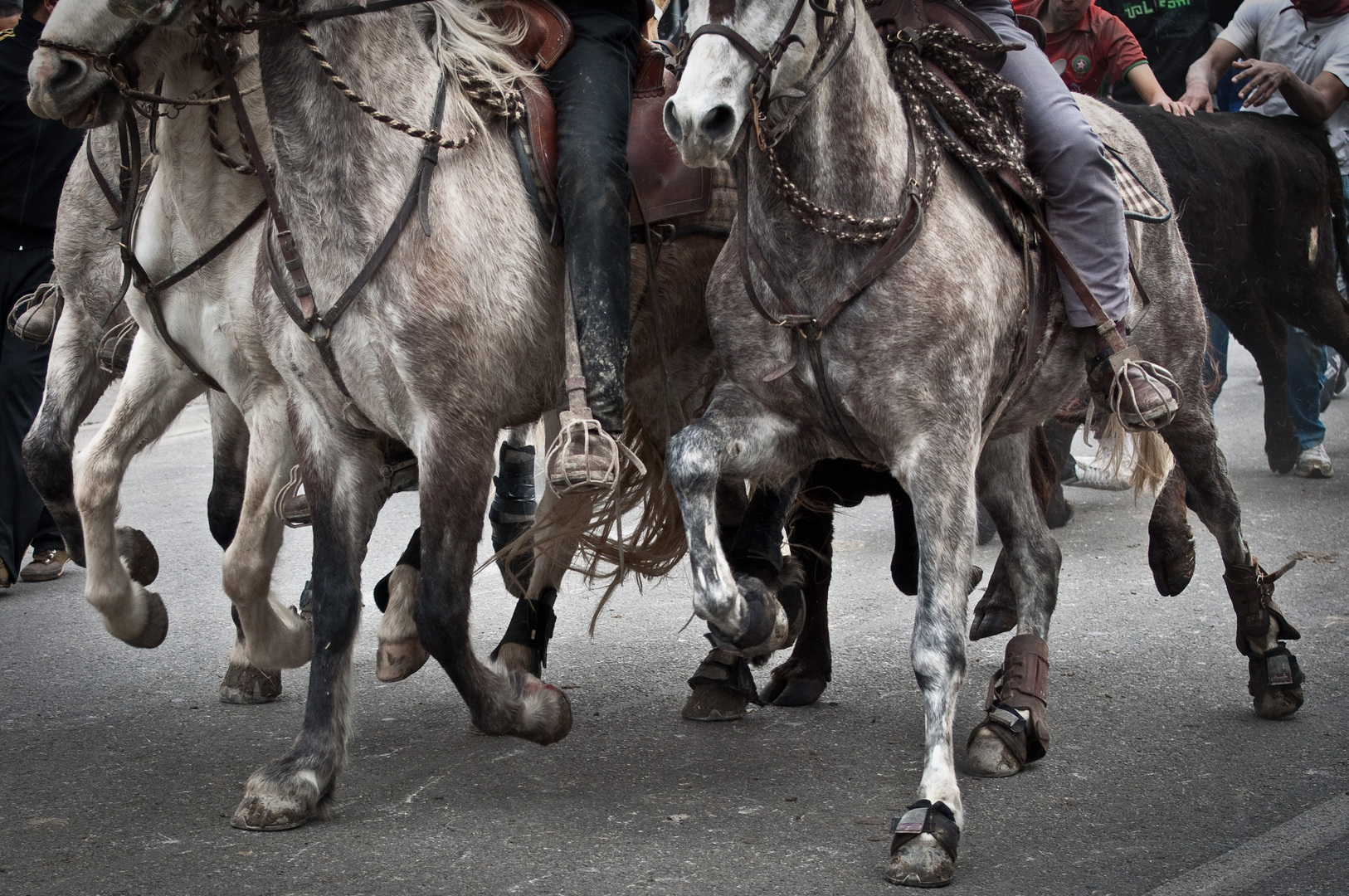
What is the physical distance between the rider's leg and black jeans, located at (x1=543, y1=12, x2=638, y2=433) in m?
1.14

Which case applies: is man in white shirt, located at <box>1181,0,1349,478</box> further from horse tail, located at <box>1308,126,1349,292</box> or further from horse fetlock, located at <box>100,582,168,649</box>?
horse fetlock, located at <box>100,582,168,649</box>

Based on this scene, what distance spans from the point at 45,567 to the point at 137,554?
2.13 meters

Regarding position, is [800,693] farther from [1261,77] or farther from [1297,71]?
[1297,71]

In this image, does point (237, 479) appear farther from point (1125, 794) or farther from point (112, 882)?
point (1125, 794)

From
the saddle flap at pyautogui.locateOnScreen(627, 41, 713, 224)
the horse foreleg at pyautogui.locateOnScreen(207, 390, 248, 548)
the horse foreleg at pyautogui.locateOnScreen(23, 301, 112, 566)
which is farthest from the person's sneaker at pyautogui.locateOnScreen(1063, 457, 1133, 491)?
the horse foreleg at pyautogui.locateOnScreen(23, 301, 112, 566)

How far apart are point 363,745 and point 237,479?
3.78 ft

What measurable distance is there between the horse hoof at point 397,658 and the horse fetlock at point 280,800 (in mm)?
470

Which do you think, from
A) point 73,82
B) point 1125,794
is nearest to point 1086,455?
point 1125,794

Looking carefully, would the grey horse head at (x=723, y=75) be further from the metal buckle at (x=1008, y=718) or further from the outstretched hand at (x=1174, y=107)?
the outstretched hand at (x=1174, y=107)

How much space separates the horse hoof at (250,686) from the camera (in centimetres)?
479

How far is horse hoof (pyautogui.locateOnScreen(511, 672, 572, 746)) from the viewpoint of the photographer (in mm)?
3828

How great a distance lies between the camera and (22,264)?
6.50m

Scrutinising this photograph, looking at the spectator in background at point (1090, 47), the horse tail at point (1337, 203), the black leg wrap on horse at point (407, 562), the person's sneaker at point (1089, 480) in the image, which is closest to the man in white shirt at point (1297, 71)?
the horse tail at point (1337, 203)

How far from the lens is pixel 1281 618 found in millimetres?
4609
